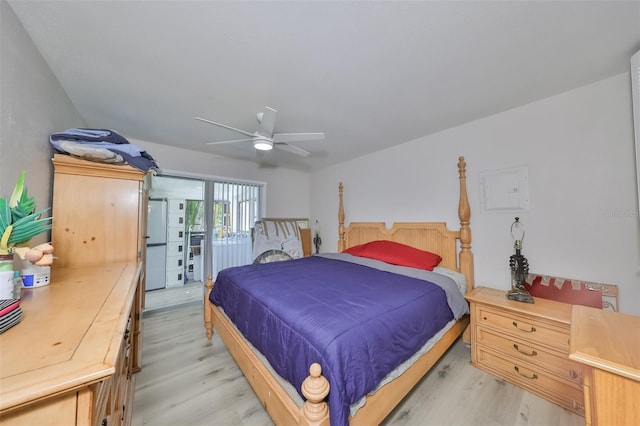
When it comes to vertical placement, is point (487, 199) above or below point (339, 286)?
above

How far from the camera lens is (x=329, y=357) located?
3.61 feet

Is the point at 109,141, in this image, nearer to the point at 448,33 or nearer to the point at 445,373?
the point at 448,33

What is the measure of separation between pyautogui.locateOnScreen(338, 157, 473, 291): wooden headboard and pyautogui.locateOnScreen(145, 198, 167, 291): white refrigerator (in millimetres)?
3639

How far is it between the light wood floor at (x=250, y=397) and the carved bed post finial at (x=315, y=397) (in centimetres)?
75

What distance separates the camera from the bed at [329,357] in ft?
3.49

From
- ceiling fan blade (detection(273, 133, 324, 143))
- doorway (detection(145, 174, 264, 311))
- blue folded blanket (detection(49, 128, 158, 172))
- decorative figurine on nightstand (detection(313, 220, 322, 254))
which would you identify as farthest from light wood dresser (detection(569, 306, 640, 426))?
doorway (detection(145, 174, 264, 311))

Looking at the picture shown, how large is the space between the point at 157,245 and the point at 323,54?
4.44 meters

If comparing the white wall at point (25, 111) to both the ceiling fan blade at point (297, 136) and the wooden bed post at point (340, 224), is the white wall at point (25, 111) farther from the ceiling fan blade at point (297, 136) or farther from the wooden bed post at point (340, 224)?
the wooden bed post at point (340, 224)

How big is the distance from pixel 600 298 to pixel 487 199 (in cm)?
111

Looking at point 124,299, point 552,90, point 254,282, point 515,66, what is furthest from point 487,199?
point 124,299

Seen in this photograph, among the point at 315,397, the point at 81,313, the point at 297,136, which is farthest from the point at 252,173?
the point at 315,397

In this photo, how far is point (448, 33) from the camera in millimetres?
1337

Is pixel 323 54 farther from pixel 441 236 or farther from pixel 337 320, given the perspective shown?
pixel 441 236

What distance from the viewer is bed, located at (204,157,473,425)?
3.49 feet
